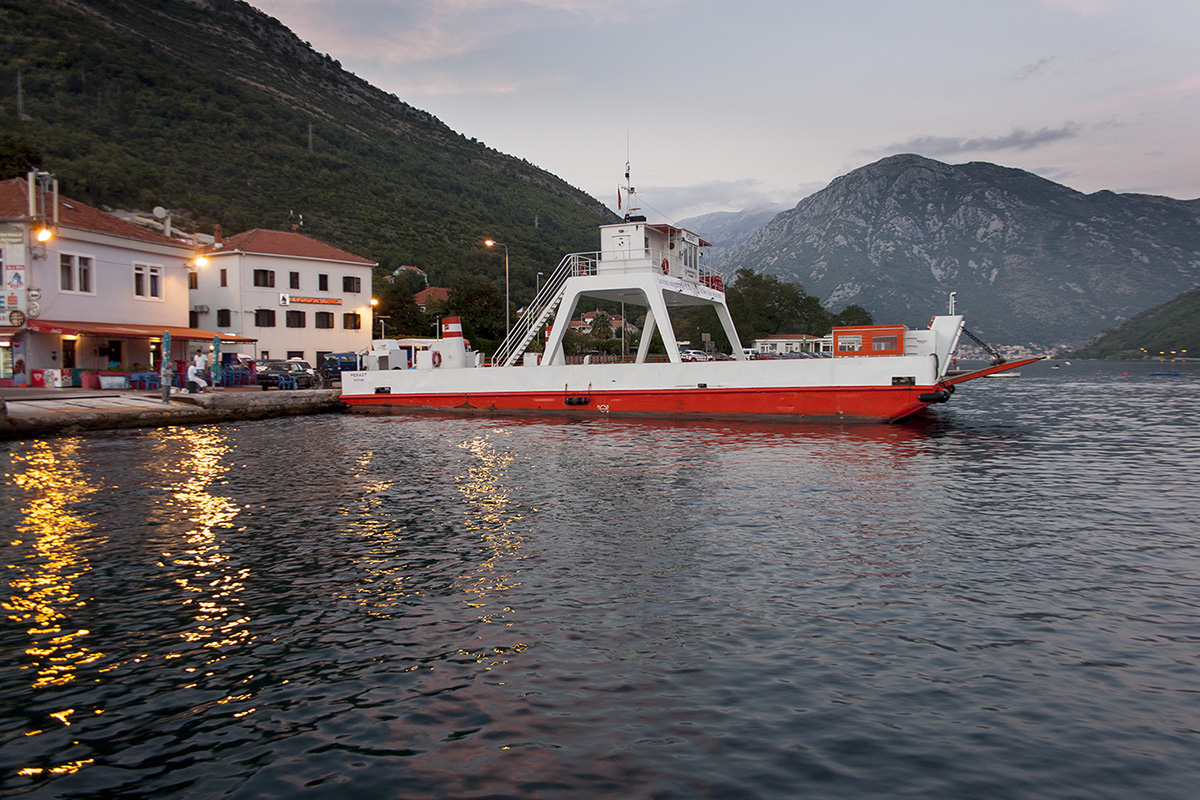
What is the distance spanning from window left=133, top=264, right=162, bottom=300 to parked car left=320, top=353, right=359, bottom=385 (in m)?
8.78

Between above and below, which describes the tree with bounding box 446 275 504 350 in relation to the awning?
above

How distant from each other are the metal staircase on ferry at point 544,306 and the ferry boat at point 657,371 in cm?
7

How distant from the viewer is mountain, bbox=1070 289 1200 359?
129 meters

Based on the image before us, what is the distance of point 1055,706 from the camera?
17.1 ft

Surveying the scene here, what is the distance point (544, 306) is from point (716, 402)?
8.92 m

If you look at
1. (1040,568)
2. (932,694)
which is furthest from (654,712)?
(1040,568)

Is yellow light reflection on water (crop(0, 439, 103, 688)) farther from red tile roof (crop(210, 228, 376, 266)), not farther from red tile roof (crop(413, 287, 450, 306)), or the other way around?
red tile roof (crop(413, 287, 450, 306))

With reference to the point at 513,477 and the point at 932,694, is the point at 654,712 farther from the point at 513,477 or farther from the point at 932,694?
the point at 513,477

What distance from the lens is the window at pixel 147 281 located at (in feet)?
112

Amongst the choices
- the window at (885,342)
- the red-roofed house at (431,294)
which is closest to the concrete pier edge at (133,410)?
the window at (885,342)

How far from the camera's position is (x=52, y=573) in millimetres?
8398

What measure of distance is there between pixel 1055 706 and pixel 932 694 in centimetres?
82

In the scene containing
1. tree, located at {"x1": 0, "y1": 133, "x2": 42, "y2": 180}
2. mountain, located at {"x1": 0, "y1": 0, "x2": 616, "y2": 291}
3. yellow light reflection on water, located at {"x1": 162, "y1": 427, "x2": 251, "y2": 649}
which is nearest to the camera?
yellow light reflection on water, located at {"x1": 162, "y1": 427, "x2": 251, "y2": 649}

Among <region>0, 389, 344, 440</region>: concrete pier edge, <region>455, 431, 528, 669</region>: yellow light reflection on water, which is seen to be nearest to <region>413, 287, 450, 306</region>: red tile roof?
<region>0, 389, 344, 440</region>: concrete pier edge
